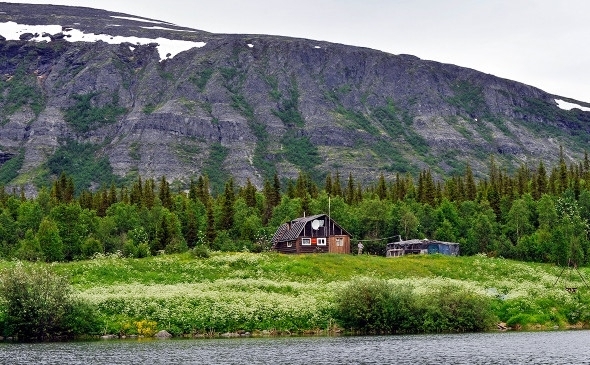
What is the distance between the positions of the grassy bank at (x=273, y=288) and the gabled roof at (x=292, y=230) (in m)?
14.0

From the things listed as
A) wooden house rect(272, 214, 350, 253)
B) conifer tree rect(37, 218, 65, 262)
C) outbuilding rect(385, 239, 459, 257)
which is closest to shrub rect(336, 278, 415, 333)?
wooden house rect(272, 214, 350, 253)

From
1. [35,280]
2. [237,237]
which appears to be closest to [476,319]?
[35,280]

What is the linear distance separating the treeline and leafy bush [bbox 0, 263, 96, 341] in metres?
39.5

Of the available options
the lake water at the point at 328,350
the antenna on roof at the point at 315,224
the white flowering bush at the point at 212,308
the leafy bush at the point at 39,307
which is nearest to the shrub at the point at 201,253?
the antenna on roof at the point at 315,224

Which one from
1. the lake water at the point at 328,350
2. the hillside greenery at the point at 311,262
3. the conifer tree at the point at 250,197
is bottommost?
the lake water at the point at 328,350

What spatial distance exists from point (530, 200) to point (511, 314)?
3026 inches

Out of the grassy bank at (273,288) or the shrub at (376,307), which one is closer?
the shrub at (376,307)

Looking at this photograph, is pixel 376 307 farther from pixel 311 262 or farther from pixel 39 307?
pixel 311 262

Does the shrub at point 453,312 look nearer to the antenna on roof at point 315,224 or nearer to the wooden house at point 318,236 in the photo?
the wooden house at point 318,236

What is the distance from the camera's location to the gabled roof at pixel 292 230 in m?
129

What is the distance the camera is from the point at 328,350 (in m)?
58.8

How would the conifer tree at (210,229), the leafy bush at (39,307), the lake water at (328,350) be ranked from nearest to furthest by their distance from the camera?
A: the lake water at (328,350), the leafy bush at (39,307), the conifer tree at (210,229)

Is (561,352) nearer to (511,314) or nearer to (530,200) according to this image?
(511,314)

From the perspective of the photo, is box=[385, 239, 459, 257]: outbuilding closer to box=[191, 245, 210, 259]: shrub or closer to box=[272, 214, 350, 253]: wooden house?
box=[272, 214, 350, 253]: wooden house
